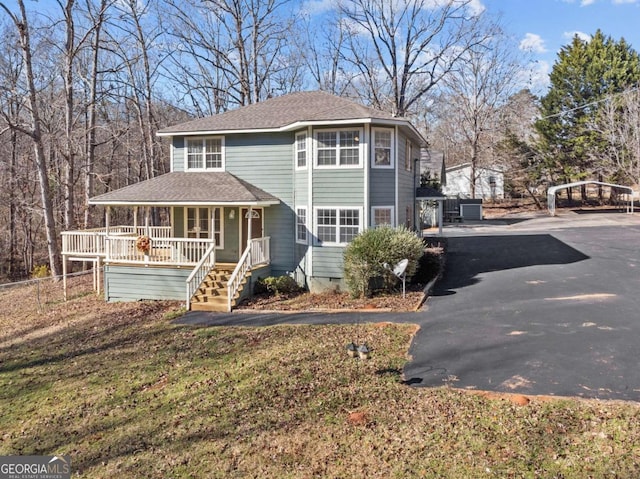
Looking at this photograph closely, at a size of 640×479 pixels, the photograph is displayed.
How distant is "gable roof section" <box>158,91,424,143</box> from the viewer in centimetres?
1395

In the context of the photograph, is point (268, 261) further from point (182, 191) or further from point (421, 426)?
point (421, 426)

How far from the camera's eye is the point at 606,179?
37.1 m

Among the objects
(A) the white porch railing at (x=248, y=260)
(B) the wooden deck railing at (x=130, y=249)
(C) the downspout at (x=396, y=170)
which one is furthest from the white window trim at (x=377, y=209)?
(B) the wooden deck railing at (x=130, y=249)

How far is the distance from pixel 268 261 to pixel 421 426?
34.0ft

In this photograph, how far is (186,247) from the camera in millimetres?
14703

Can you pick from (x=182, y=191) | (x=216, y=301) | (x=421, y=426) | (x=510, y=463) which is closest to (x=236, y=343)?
(x=216, y=301)

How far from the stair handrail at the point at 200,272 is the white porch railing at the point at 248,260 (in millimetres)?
1045

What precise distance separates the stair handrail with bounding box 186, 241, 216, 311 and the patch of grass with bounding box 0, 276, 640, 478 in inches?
129

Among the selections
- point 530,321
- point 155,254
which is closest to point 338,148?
point 155,254

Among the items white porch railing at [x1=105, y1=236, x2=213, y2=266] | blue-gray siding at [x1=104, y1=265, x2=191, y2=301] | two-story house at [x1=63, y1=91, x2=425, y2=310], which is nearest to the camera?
two-story house at [x1=63, y1=91, x2=425, y2=310]

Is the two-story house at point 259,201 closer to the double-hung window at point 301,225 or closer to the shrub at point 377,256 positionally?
the double-hung window at point 301,225

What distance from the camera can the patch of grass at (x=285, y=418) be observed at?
5152mm

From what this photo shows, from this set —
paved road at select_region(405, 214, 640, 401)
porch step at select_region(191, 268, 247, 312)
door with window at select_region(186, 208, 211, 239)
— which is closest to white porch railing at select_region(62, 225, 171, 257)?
door with window at select_region(186, 208, 211, 239)

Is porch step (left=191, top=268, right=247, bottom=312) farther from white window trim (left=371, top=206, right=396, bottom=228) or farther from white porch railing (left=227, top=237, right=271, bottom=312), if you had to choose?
white window trim (left=371, top=206, right=396, bottom=228)
